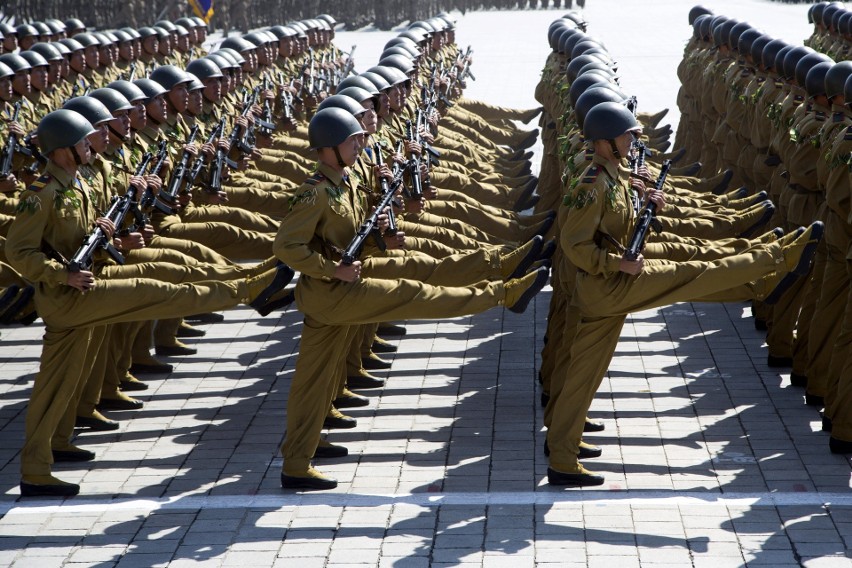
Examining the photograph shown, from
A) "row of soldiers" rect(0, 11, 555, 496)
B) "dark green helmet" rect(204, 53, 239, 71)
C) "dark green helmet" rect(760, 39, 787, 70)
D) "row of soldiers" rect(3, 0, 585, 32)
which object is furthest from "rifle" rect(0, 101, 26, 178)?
"row of soldiers" rect(3, 0, 585, 32)

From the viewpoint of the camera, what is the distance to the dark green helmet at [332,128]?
719cm

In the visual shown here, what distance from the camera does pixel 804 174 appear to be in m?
8.73

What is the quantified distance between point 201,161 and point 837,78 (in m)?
4.81

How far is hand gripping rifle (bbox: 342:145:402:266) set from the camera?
6996 mm

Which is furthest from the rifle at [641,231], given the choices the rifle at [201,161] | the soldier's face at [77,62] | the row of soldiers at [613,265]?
the soldier's face at [77,62]

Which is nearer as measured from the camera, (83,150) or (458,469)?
(83,150)

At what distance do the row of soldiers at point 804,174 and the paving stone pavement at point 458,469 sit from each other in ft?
0.94

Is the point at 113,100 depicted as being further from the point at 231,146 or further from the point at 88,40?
the point at 88,40

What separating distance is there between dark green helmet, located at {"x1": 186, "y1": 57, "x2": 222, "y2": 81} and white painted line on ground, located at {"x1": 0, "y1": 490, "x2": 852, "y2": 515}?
5475mm

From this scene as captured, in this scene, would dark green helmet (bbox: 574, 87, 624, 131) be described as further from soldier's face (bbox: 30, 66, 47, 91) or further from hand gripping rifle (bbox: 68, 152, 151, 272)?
soldier's face (bbox: 30, 66, 47, 91)

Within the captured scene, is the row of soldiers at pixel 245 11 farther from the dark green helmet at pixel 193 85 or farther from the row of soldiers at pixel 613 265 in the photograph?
the row of soldiers at pixel 613 265

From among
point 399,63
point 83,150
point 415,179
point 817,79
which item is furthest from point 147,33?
point 817,79

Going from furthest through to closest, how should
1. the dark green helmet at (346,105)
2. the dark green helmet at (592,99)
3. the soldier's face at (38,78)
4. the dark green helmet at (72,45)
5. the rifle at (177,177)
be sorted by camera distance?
the dark green helmet at (72,45) < the soldier's face at (38,78) < the rifle at (177,177) < the dark green helmet at (592,99) < the dark green helmet at (346,105)

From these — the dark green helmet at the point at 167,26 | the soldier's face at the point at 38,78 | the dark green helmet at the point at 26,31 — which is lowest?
the dark green helmet at the point at 26,31
